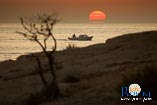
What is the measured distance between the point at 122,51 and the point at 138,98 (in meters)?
16.3

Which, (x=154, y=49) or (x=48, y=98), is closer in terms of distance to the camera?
(x=48, y=98)

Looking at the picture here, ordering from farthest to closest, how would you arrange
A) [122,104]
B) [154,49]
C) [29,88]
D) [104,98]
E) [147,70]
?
1. [154,49]
2. [29,88]
3. [147,70]
4. [104,98]
5. [122,104]

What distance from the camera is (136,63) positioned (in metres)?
27.9

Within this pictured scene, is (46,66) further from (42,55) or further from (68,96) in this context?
(68,96)

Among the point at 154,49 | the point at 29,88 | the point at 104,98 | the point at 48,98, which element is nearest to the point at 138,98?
the point at 104,98

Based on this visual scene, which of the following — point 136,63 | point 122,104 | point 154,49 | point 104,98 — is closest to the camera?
point 122,104

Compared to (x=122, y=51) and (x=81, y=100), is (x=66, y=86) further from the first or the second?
(x=122, y=51)

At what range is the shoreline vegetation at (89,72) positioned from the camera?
20.0 meters

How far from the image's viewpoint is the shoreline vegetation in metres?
20.0

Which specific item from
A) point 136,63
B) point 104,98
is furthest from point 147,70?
point 136,63

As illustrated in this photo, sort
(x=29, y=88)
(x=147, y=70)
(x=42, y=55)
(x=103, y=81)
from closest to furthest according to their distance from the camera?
(x=147, y=70) < (x=103, y=81) < (x=29, y=88) < (x=42, y=55)

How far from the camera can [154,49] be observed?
31.9 metres

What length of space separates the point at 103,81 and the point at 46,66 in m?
9.66

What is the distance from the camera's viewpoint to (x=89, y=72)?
27.6m
